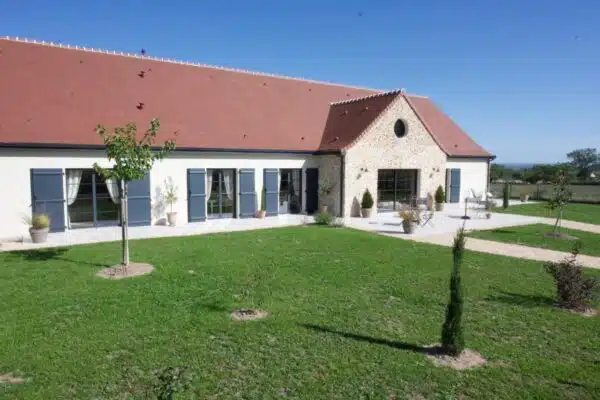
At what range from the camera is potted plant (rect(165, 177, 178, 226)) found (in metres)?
14.7

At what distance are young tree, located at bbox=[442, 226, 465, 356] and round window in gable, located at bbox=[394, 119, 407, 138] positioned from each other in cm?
1421

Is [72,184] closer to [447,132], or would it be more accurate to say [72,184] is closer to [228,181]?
[228,181]

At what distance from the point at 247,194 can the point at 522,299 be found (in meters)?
11.1

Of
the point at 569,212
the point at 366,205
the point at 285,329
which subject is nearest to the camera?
the point at 285,329

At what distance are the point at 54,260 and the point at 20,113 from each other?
6.29 m

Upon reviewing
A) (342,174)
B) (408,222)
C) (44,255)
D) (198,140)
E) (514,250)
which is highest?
(198,140)

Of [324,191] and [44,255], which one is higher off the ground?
[324,191]

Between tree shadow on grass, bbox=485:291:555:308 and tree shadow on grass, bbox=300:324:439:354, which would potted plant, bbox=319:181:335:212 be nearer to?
tree shadow on grass, bbox=485:291:555:308

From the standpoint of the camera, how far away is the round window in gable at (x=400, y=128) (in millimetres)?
18759

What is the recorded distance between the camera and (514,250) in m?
11.6

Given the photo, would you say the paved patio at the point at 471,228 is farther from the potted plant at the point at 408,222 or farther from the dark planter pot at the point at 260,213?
the dark planter pot at the point at 260,213

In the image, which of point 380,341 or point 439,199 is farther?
point 439,199

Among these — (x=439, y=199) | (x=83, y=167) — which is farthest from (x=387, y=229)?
(x=83, y=167)

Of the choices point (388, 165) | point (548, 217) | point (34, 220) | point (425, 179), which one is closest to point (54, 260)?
point (34, 220)
